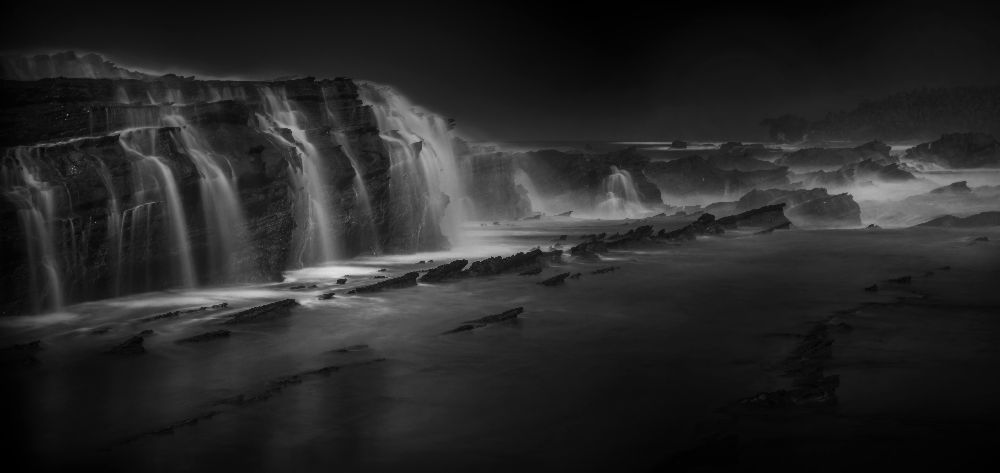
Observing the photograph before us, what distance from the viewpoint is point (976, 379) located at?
10836 millimetres

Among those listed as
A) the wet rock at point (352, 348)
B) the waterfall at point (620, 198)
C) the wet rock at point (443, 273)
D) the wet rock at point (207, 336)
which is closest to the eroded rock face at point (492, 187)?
the waterfall at point (620, 198)

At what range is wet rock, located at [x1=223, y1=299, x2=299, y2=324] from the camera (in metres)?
15.9

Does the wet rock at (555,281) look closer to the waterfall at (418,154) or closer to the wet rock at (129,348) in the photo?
the waterfall at (418,154)

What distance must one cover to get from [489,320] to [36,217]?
10.5m

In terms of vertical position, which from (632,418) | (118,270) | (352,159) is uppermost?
(352,159)

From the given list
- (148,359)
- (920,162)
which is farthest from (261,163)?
(920,162)

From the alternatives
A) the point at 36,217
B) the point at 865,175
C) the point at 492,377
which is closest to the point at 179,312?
the point at 36,217

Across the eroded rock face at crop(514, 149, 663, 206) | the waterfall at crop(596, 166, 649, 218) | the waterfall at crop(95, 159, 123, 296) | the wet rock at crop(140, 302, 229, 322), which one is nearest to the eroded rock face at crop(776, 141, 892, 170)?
the eroded rock face at crop(514, 149, 663, 206)

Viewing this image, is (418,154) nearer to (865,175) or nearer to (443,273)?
(443,273)

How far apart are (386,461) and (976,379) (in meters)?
8.51

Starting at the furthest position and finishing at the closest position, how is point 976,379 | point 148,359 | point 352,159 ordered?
point 352,159 → point 148,359 → point 976,379

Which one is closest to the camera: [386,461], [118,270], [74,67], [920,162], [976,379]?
[386,461]

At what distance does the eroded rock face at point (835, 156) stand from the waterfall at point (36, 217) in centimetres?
5664

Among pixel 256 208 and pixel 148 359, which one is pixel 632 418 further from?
pixel 256 208
